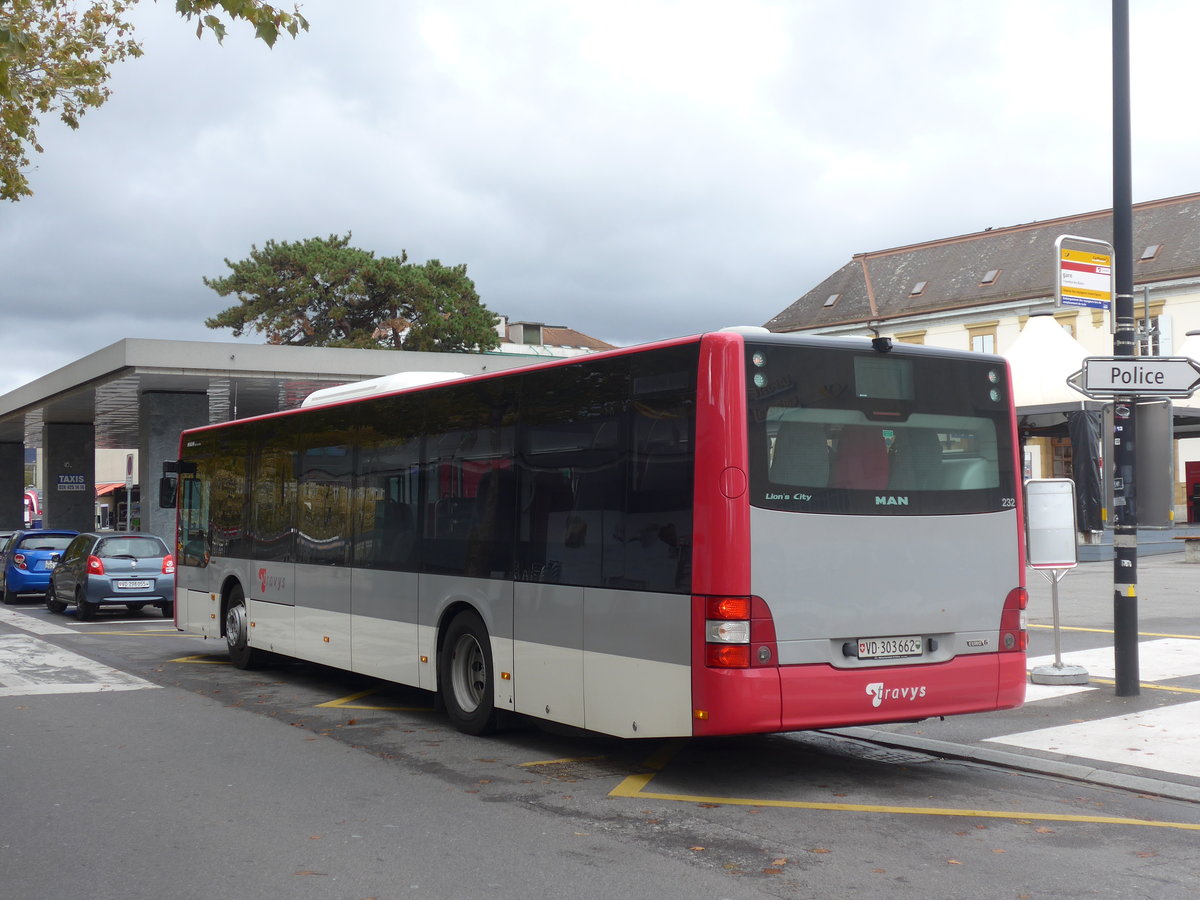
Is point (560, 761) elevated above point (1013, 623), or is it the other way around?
point (1013, 623)

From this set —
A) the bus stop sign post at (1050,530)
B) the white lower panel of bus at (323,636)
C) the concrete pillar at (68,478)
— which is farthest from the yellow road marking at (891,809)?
the concrete pillar at (68,478)

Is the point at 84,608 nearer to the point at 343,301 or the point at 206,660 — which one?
the point at 206,660

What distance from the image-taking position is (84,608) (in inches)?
864

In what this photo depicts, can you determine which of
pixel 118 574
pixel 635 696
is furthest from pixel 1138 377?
pixel 118 574

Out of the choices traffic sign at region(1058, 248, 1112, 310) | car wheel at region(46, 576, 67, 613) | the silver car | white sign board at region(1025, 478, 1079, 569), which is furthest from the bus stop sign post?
car wheel at region(46, 576, 67, 613)

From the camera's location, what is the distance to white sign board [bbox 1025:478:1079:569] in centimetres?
1198

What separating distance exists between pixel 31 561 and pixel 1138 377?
2258 cm

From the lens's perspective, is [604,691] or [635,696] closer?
[635,696]

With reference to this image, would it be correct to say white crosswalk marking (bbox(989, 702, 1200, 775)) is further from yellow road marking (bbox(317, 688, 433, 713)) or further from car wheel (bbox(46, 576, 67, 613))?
car wheel (bbox(46, 576, 67, 613))

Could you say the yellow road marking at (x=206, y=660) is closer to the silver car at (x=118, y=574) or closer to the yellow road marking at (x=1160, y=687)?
the silver car at (x=118, y=574)

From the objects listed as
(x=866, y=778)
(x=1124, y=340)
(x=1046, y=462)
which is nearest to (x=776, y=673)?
(x=866, y=778)

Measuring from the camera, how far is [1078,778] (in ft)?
26.5

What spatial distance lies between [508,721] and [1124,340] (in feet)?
19.8

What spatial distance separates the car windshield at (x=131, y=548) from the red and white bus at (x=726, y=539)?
13696mm
